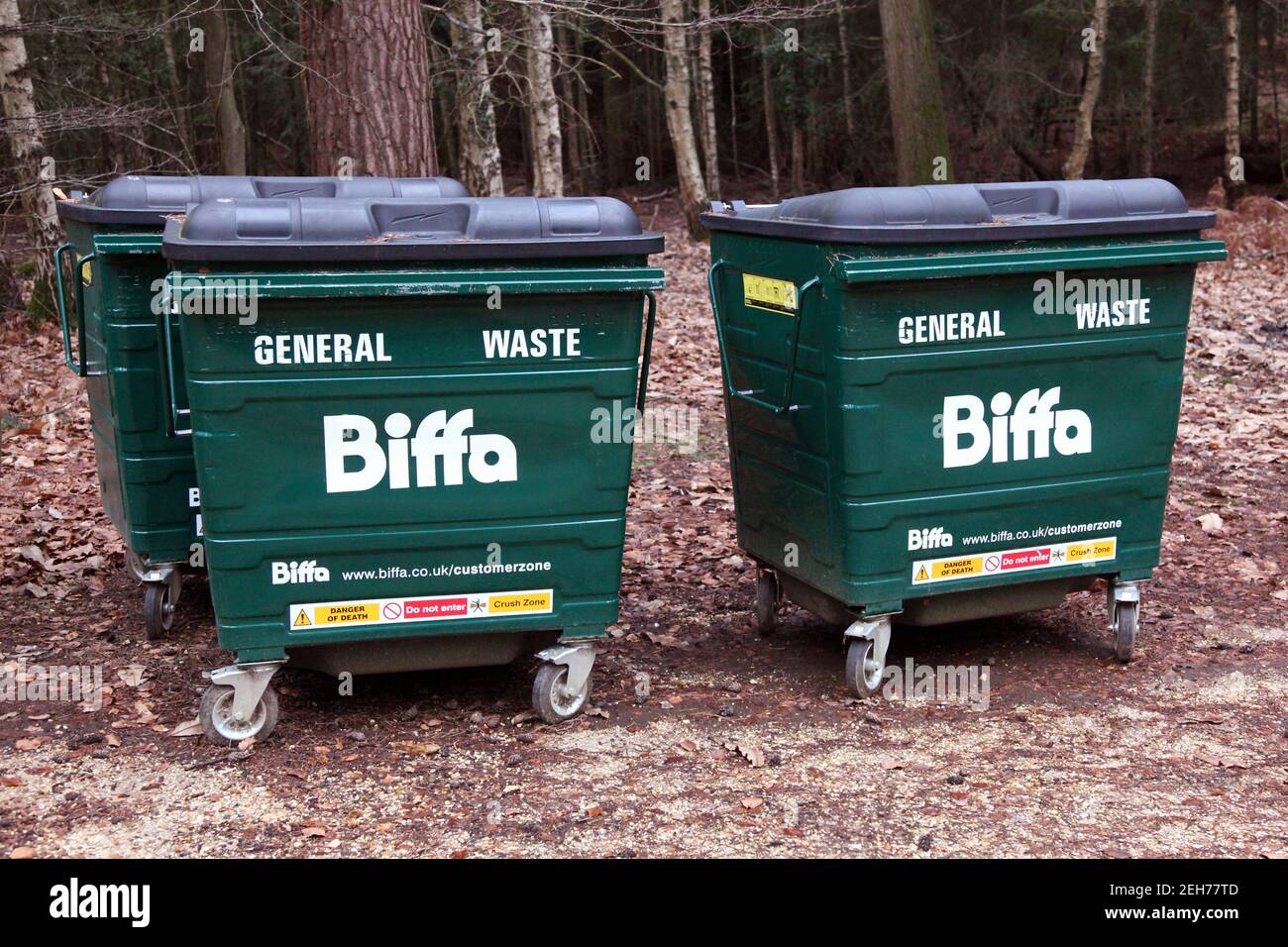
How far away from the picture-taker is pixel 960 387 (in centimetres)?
433

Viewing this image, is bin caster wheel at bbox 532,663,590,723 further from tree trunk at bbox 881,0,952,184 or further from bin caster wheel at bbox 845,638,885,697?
tree trunk at bbox 881,0,952,184

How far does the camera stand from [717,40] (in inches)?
1041

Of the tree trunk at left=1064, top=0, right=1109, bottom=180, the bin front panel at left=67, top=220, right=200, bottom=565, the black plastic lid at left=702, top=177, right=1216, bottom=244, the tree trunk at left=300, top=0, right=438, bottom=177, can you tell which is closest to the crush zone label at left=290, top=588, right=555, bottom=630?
the bin front panel at left=67, top=220, right=200, bottom=565

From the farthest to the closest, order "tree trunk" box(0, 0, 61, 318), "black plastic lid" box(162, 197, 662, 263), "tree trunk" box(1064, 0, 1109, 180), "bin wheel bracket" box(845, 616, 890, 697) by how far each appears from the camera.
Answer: "tree trunk" box(1064, 0, 1109, 180)
"tree trunk" box(0, 0, 61, 318)
"bin wheel bracket" box(845, 616, 890, 697)
"black plastic lid" box(162, 197, 662, 263)

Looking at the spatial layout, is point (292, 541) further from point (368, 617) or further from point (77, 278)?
point (77, 278)

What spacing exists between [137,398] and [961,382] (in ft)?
9.73

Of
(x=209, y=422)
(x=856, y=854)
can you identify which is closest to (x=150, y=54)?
(x=209, y=422)

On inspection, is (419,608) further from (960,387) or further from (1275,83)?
(1275,83)

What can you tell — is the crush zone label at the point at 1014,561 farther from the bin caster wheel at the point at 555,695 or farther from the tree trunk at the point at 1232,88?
the tree trunk at the point at 1232,88

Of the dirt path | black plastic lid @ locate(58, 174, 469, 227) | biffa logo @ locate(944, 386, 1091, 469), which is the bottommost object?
the dirt path

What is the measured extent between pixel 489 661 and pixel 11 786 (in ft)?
4.71

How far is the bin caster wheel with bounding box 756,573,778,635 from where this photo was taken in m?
5.16

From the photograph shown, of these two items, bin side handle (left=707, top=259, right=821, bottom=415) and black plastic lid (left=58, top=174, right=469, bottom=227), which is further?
black plastic lid (left=58, top=174, right=469, bottom=227)

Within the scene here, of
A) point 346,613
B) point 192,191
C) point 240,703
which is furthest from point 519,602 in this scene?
point 192,191
